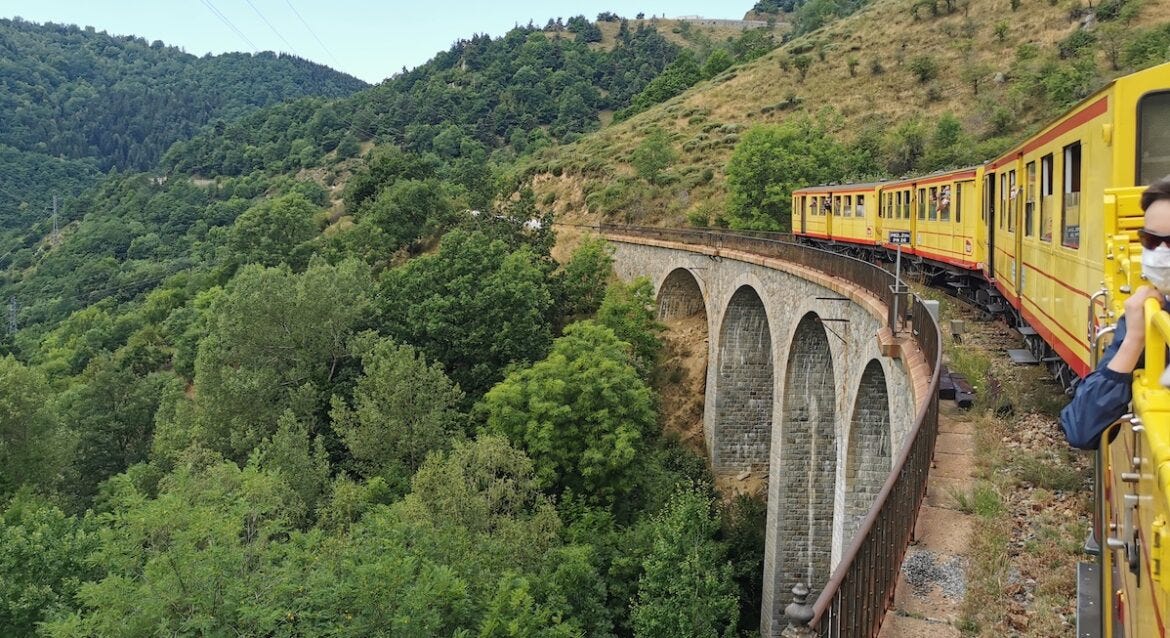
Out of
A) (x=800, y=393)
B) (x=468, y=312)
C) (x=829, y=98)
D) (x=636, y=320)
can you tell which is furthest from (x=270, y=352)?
(x=829, y=98)

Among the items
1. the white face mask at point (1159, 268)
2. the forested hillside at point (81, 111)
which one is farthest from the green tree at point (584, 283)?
the forested hillside at point (81, 111)

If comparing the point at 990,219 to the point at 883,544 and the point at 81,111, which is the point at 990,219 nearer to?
the point at 883,544

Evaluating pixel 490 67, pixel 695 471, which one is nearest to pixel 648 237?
pixel 695 471

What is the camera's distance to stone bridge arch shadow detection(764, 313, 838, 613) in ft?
65.0

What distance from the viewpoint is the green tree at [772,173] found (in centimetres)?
3597

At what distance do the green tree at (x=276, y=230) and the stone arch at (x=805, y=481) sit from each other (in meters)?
30.3

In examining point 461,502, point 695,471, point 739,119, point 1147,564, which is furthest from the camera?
point 739,119

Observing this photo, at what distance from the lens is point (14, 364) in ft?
84.6

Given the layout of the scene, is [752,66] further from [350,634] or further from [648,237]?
[350,634]

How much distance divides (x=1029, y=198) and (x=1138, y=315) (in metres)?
7.82

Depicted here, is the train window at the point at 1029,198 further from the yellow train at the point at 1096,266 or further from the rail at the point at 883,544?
the rail at the point at 883,544

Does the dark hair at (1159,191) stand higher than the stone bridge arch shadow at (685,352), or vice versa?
the dark hair at (1159,191)

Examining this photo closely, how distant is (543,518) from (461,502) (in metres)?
2.13

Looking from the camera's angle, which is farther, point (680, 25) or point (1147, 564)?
point (680, 25)
